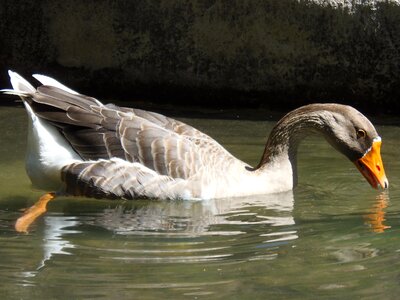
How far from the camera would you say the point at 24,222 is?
6.69m

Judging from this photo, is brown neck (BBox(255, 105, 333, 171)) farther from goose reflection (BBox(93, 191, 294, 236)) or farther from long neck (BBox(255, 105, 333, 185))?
goose reflection (BBox(93, 191, 294, 236))

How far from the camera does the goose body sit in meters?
7.45

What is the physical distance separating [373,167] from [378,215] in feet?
2.41

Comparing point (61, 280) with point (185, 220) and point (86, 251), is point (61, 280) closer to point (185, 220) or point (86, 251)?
point (86, 251)

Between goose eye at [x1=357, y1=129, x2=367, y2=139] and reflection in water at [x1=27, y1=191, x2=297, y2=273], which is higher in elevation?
goose eye at [x1=357, y1=129, x2=367, y2=139]

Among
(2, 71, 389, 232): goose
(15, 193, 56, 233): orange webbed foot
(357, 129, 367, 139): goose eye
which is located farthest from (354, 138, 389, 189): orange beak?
(15, 193, 56, 233): orange webbed foot

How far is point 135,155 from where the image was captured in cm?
746

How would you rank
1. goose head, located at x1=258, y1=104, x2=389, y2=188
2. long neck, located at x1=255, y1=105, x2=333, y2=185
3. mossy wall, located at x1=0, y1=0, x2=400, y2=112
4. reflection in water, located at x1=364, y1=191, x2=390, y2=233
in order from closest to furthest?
reflection in water, located at x1=364, y1=191, x2=390, y2=233, goose head, located at x1=258, y1=104, x2=389, y2=188, long neck, located at x1=255, y1=105, x2=333, y2=185, mossy wall, located at x1=0, y1=0, x2=400, y2=112

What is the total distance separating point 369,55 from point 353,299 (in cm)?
541

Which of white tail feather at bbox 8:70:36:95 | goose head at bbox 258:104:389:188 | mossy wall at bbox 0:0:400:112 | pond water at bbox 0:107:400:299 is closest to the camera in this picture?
pond water at bbox 0:107:400:299

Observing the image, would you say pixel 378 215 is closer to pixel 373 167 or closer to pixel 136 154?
pixel 373 167

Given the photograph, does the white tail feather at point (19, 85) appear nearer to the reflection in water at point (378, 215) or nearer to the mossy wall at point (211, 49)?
the reflection in water at point (378, 215)

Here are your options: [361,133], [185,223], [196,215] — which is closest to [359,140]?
[361,133]

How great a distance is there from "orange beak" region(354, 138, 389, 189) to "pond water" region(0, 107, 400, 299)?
0.42 feet
